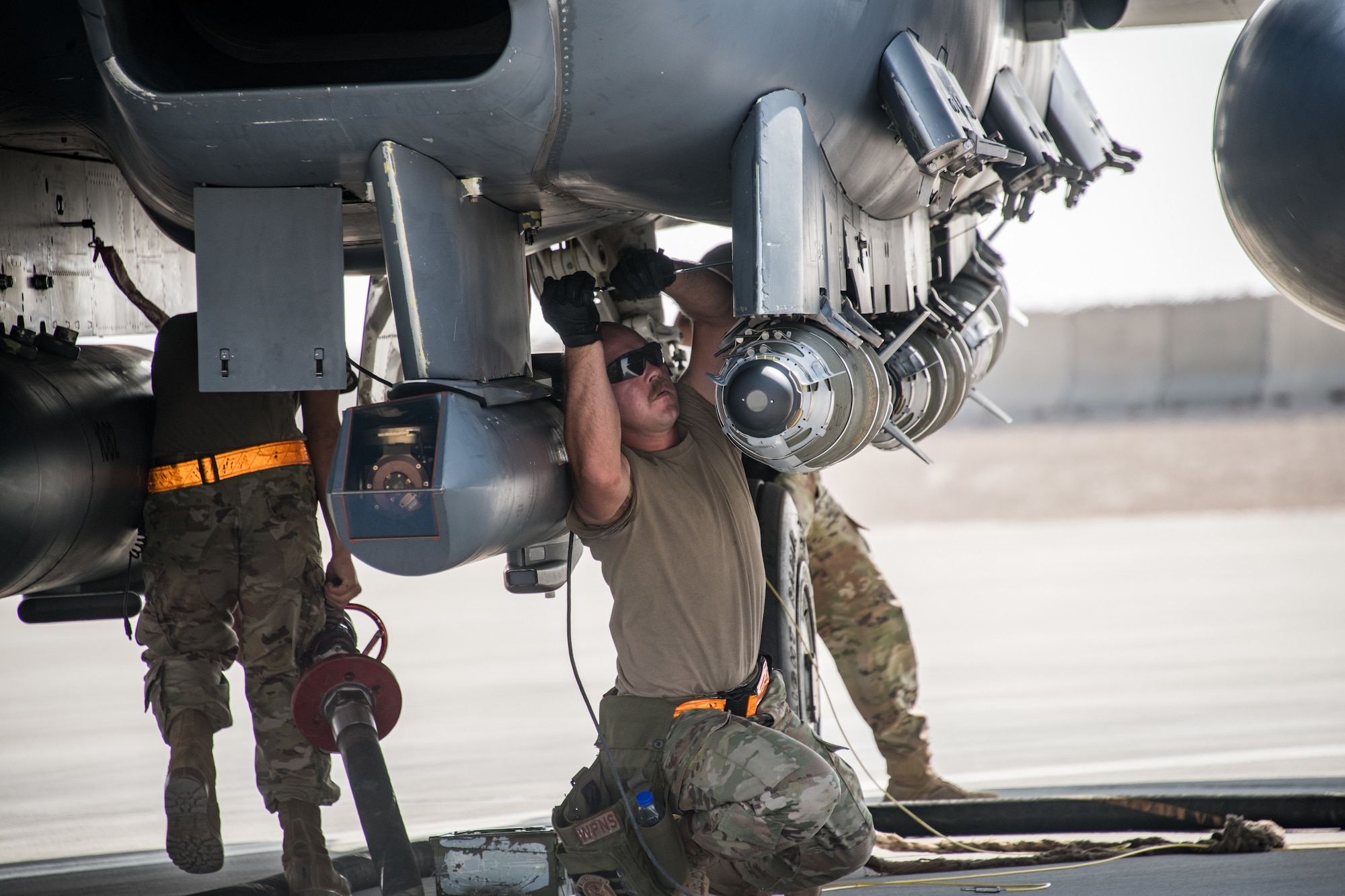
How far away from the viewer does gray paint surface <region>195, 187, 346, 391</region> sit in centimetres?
277

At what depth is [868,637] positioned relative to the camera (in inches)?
201

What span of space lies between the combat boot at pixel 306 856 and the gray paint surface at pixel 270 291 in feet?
5.07

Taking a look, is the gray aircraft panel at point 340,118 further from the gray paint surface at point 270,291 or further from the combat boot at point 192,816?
the combat boot at point 192,816

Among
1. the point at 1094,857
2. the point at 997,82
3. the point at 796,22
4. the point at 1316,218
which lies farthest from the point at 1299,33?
the point at 1094,857

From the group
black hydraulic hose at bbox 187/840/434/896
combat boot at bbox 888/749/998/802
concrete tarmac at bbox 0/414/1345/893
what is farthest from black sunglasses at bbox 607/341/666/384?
combat boot at bbox 888/749/998/802

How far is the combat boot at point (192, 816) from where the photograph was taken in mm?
3594

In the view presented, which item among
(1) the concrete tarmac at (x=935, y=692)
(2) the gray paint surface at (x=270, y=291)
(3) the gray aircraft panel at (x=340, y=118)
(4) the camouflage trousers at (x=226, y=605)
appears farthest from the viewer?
(1) the concrete tarmac at (x=935, y=692)

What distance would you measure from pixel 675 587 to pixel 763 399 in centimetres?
79

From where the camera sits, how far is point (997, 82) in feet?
12.5

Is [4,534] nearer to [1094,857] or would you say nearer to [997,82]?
[997,82]

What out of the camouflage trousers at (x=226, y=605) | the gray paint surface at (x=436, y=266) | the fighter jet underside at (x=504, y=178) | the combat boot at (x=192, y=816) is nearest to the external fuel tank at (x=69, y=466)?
the fighter jet underside at (x=504, y=178)

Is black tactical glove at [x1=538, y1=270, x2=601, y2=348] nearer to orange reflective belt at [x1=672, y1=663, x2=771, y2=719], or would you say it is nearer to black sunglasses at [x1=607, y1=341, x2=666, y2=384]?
black sunglasses at [x1=607, y1=341, x2=666, y2=384]

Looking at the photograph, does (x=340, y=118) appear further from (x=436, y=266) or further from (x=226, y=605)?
(x=226, y=605)

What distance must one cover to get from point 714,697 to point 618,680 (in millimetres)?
277
